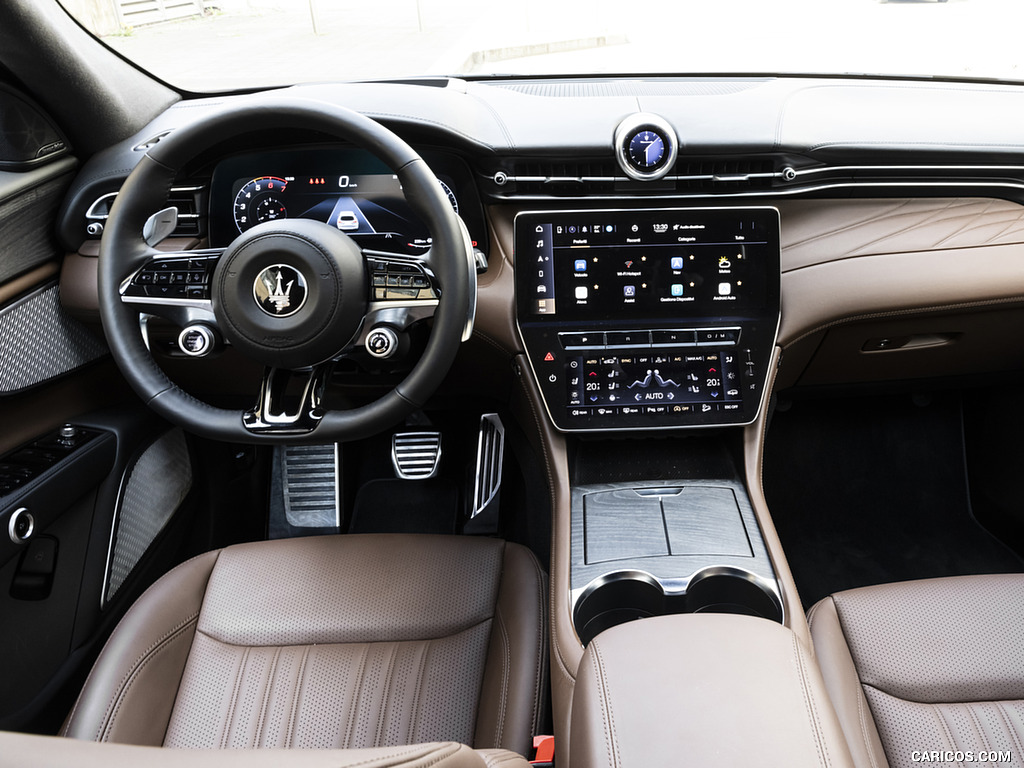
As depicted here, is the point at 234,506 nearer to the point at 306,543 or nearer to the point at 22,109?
the point at 306,543

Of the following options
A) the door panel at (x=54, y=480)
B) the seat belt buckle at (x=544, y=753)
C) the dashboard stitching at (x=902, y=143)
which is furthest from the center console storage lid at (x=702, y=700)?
the door panel at (x=54, y=480)

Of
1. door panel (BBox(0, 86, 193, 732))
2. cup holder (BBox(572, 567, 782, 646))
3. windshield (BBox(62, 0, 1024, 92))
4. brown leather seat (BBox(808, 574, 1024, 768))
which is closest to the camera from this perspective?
brown leather seat (BBox(808, 574, 1024, 768))

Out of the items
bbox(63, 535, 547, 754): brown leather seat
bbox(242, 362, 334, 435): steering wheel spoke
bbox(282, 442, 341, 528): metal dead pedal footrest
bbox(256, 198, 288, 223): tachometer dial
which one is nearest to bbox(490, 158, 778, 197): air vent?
bbox(256, 198, 288, 223): tachometer dial

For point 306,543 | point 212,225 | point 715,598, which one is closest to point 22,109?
point 212,225

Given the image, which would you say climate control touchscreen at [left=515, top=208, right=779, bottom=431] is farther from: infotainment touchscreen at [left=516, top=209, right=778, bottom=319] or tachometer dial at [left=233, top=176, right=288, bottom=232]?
tachometer dial at [left=233, top=176, right=288, bottom=232]

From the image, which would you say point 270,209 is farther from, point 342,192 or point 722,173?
point 722,173

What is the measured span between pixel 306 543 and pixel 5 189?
880 millimetres

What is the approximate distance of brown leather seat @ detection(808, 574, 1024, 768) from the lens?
116 cm

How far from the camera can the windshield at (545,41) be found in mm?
1859

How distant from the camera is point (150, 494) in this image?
1.81m

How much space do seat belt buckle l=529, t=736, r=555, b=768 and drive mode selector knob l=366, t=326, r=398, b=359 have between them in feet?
2.09

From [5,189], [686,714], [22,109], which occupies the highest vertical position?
[22,109]

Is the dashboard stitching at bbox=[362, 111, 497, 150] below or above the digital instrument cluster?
above

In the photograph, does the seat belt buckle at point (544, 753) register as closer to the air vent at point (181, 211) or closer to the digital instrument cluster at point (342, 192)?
the digital instrument cluster at point (342, 192)
